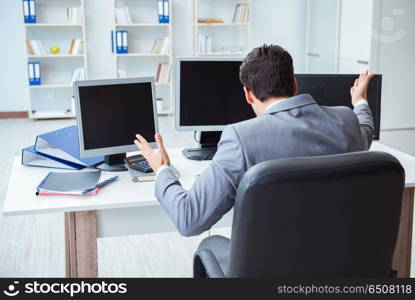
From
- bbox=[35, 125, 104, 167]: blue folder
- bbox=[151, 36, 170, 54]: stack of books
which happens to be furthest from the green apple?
bbox=[35, 125, 104, 167]: blue folder

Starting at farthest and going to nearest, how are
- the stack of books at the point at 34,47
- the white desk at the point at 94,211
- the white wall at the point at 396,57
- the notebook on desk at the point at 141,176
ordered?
the stack of books at the point at 34,47, the white wall at the point at 396,57, the notebook on desk at the point at 141,176, the white desk at the point at 94,211

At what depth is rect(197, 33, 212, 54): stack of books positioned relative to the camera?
23.1 feet

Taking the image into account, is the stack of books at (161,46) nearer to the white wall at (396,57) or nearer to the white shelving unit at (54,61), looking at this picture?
the white shelving unit at (54,61)

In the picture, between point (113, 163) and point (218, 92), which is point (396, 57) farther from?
point (113, 163)

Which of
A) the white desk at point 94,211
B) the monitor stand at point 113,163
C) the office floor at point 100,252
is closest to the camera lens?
the white desk at point 94,211

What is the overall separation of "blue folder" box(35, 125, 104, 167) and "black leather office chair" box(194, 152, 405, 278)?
1202 millimetres

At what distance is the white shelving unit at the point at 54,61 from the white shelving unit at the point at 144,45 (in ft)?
1.80

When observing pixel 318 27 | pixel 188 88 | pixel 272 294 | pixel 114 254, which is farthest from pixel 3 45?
pixel 272 294

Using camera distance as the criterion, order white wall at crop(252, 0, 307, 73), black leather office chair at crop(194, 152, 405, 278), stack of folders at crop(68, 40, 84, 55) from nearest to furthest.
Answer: black leather office chair at crop(194, 152, 405, 278), stack of folders at crop(68, 40, 84, 55), white wall at crop(252, 0, 307, 73)

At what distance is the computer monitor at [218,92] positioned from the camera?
256 cm

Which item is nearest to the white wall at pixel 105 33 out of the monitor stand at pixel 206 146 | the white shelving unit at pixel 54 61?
the white shelving unit at pixel 54 61

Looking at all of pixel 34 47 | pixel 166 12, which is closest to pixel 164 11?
pixel 166 12

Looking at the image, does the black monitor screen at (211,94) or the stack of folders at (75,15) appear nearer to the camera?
the black monitor screen at (211,94)

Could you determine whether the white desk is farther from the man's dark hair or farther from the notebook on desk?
the man's dark hair
